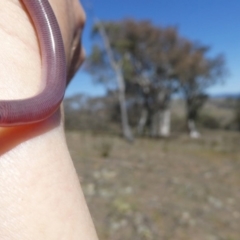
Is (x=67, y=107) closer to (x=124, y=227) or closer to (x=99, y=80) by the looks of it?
(x=99, y=80)

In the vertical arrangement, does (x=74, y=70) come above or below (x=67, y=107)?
above

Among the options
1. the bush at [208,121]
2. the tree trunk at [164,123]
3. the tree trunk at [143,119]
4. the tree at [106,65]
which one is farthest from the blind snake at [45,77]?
the bush at [208,121]

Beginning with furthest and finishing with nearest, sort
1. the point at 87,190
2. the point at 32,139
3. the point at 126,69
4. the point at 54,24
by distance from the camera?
the point at 126,69, the point at 87,190, the point at 54,24, the point at 32,139

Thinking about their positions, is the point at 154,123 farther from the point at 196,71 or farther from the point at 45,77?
the point at 45,77

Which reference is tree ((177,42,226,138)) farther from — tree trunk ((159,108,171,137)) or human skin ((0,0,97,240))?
human skin ((0,0,97,240))

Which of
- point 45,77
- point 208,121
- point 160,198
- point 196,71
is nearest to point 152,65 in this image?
point 196,71

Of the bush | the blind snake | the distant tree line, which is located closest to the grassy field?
the blind snake

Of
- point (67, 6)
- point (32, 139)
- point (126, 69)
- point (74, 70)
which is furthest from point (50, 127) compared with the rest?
point (126, 69)
